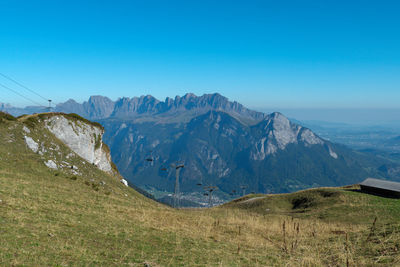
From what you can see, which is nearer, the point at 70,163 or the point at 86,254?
the point at 86,254

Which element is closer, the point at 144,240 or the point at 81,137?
the point at 144,240

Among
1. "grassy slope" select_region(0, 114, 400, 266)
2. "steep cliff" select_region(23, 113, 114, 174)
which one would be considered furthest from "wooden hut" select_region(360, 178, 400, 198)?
"steep cliff" select_region(23, 113, 114, 174)

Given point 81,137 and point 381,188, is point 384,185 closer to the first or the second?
point 381,188

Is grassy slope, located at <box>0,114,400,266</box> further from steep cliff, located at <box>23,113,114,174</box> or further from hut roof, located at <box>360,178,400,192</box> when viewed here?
hut roof, located at <box>360,178,400,192</box>

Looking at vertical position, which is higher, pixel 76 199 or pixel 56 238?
pixel 56 238

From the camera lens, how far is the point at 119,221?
1894 centimetres

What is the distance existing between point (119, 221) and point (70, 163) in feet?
112

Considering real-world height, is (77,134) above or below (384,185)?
above

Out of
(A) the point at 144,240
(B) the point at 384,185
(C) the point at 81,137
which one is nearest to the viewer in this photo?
(A) the point at 144,240

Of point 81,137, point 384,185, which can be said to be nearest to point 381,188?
point 384,185

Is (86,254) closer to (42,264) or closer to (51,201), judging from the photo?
(42,264)

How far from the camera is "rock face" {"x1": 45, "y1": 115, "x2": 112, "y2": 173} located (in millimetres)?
65938

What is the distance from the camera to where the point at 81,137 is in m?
72.8

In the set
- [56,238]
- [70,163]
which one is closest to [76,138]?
[70,163]
